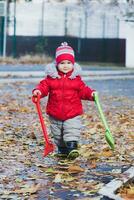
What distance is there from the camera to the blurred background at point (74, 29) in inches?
1567

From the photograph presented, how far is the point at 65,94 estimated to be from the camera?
7.46 metres

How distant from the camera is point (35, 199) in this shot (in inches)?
215

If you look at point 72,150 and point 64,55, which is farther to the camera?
point 64,55

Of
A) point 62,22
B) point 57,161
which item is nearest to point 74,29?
point 62,22

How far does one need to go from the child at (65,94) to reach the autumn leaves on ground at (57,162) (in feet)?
1.05

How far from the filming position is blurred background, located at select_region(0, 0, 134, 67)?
39.8 m

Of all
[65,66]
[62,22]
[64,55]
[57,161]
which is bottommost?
[57,161]

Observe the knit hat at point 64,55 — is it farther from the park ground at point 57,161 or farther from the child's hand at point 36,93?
the park ground at point 57,161

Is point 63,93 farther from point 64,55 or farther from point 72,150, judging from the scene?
point 72,150

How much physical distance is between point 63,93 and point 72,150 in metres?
0.64

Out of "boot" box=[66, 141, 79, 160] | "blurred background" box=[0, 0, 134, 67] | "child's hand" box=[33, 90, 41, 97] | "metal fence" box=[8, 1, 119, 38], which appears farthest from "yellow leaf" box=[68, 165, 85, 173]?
"metal fence" box=[8, 1, 119, 38]

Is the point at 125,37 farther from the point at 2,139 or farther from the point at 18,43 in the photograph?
the point at 2,139

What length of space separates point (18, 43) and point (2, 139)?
107 ft

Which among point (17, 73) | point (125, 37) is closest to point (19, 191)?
point (17, 73)
